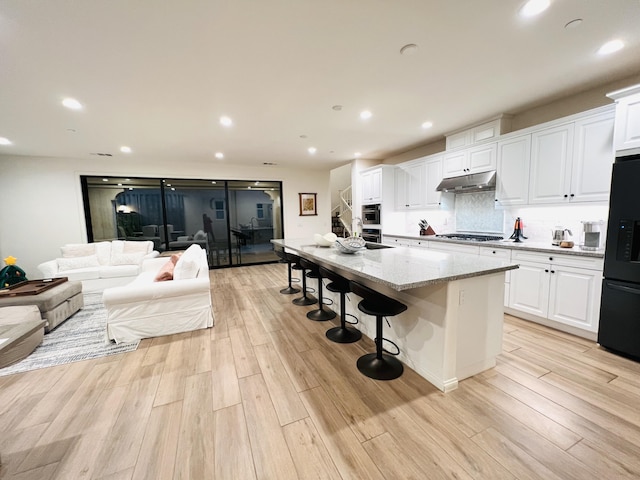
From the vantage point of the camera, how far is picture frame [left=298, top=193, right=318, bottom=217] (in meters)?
7.70

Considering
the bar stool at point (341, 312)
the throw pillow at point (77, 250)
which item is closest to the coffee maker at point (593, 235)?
the bar stool at point (341, 312)

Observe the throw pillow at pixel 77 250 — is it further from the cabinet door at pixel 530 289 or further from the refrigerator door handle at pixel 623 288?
the refrigerator door handle at pixel 623 288

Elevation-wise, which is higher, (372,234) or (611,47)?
(611,47)

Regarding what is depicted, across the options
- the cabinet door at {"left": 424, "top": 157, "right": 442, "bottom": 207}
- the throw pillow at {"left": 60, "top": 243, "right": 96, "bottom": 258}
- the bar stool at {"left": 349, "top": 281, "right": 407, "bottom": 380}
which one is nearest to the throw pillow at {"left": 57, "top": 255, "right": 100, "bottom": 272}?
the throw pillow at {"left": 60, "top": 243, "right": 96, "bottom": 258}

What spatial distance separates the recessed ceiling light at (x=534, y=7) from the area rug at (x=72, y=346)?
445 centimetres

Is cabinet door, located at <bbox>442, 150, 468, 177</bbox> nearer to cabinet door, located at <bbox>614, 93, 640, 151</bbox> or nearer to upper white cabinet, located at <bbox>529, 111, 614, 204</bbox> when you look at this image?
upper white cabinet, located at <bbox>529, 111, 614, 204</bbox>

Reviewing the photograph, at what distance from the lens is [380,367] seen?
222 cm

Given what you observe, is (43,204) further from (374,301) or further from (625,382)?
(625,382)

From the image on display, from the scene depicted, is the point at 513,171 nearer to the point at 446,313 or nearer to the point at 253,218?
the point at 446,313

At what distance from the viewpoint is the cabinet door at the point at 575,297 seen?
2578 millimetres

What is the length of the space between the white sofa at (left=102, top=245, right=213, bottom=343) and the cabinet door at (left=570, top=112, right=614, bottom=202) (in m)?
4.44

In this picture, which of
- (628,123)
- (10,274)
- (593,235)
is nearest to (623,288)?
(593,235)

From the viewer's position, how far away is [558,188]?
3.07 metres

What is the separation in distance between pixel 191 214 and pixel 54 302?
12.6ft
